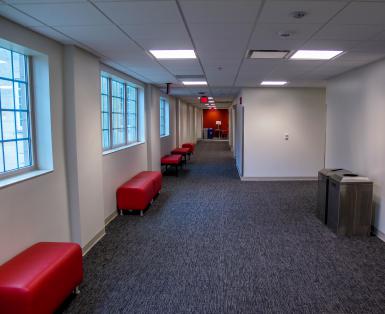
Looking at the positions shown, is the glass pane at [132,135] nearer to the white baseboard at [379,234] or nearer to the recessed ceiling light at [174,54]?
the recessed ceiling light at [174,54]

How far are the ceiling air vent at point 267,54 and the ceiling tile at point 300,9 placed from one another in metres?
1.23

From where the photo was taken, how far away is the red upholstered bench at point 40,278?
2.29 m

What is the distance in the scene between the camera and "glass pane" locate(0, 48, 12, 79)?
3.02 metres

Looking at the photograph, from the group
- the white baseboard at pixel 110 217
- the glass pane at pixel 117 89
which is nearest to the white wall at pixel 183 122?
the glass pane at pixel 117 89

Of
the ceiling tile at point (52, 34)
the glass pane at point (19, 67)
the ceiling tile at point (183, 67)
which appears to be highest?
the ceiling tile at point (183, 67)

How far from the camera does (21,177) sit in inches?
123

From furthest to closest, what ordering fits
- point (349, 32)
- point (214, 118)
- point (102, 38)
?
1. point (214, 118)
2. point (102, 38)
3. point (349, 32)

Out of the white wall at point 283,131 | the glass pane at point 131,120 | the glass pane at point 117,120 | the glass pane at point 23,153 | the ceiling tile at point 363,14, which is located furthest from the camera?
the white wall at point 283,131

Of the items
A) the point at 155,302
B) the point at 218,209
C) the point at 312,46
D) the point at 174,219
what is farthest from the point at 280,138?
the point at 155,302

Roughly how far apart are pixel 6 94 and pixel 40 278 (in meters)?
1.67

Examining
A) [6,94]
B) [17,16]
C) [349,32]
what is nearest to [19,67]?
[6,94]

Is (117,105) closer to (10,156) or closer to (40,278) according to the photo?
(10,156)

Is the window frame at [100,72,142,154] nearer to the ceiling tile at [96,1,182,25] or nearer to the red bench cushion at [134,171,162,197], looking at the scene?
the red bench cushion at [134,171,162,197]

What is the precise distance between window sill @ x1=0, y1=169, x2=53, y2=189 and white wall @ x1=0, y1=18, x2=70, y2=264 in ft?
0.12
